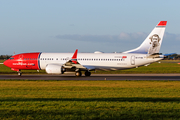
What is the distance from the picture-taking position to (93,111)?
11008 mm

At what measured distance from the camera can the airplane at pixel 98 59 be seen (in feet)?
126

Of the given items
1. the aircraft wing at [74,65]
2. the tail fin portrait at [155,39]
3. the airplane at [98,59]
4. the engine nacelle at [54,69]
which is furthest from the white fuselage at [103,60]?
the engine nacelle at [54,69]

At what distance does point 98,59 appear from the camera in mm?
39812

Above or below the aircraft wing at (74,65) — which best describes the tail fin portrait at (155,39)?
above

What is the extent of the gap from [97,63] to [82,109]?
28.4 m

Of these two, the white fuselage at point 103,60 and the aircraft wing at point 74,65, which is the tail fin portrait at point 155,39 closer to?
the white fuselage at point 103,60

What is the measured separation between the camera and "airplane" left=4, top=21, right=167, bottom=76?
38469 mm

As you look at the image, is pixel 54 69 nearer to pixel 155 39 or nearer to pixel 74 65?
pixel 74 65

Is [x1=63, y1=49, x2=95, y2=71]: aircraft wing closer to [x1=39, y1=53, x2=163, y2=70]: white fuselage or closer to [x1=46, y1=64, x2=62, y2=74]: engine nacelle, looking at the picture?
[x1=39, y1=53, x2=163, y2=70]: white fuselage

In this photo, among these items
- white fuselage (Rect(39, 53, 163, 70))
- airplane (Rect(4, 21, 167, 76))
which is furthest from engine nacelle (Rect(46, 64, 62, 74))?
white fuselage (Rect(39, 53, 163, 70))

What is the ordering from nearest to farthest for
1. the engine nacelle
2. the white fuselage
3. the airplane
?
the engine nacelle → the airplane → the white fuselage

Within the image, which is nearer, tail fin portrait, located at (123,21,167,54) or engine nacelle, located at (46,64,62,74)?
engine nacelle, located at (46,64,62,74)

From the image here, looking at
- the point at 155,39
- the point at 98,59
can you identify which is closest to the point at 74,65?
the point at 98,59

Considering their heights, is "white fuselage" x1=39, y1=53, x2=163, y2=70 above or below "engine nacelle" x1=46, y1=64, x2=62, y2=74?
above
